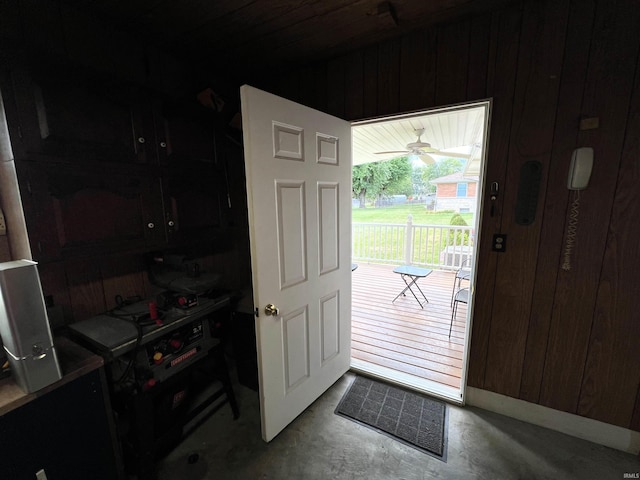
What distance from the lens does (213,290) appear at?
1.69 metres

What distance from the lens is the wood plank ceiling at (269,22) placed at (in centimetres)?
133

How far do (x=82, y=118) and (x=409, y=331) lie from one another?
10.0 feet

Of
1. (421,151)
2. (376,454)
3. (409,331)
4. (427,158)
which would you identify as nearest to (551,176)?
(376,454)

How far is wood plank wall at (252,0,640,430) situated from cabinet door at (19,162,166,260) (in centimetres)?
159

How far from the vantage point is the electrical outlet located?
61.6 inches

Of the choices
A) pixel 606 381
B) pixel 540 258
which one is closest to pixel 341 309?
pixel 540 258

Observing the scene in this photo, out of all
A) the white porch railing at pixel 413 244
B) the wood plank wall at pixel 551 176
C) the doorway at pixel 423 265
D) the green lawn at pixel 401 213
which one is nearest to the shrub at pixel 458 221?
the doorway at pixel 423 265

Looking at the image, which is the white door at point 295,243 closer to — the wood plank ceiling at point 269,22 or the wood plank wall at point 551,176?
the wood plank ceiling at point 269,22

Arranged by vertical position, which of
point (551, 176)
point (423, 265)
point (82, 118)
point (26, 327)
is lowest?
point (423, 265)

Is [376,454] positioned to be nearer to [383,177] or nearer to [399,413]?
[399,413]

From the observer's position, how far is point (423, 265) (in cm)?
488

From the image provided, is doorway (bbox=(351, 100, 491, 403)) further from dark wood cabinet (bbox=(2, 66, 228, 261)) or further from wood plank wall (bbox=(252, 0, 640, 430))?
dark wood cabinet (bbox=(2, 66, 228, 261))

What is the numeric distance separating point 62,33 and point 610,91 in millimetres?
2678

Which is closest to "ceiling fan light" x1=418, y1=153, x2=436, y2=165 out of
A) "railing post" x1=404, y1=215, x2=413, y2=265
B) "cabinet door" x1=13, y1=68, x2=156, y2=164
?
"railing post" x1=404, y1=215, x2=413, y2=265
